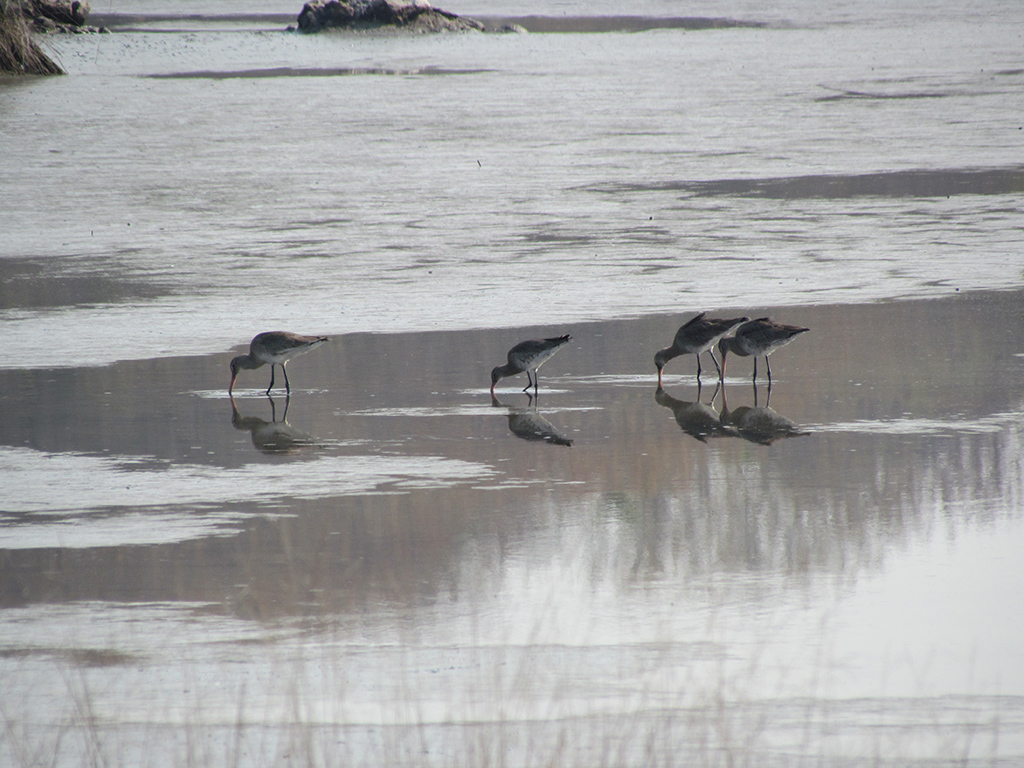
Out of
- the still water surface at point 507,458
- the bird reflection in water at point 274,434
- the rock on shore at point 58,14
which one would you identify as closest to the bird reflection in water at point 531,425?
the still water surface at point 507,458

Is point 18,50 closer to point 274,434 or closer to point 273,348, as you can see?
point 273,348

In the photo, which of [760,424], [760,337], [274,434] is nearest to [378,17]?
[760,337]

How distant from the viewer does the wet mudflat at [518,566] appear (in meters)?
4.52

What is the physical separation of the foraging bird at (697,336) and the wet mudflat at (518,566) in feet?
0.72

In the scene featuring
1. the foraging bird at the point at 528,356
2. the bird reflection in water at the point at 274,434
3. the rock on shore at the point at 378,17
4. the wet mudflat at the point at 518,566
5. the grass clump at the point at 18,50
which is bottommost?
the wet mudflat at the point at 518,566

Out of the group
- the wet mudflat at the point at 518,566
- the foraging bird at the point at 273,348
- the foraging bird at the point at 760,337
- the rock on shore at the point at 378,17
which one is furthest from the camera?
the rock on shore at the point at 378,17

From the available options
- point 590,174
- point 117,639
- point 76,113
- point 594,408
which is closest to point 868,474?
point 594,408

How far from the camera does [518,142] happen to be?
19797 millimetres

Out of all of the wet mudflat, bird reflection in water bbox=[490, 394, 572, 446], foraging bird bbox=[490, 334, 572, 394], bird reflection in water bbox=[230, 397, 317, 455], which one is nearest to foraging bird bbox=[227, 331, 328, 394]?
the wet mudflat

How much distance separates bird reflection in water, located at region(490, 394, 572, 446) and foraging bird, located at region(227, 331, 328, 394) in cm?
124

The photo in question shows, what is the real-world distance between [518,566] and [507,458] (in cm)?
172

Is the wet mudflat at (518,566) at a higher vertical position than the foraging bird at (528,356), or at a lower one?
lower

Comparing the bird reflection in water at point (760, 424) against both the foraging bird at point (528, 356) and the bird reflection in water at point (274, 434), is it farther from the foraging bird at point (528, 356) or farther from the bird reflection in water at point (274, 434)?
the bird reflection in water at point (274, 434)

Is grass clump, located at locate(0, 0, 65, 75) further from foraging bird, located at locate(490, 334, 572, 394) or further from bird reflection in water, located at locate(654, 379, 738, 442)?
bird reflection in water, located at locate(654, 379, 738, 442)
